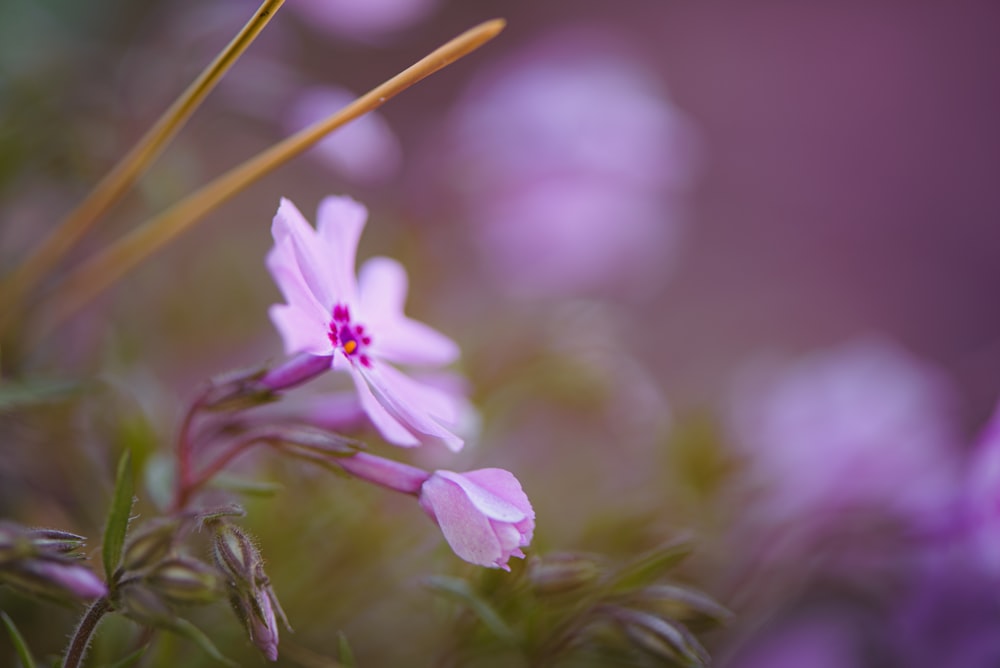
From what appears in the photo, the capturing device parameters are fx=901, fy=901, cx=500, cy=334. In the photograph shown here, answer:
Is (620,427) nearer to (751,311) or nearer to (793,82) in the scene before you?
(751,311)

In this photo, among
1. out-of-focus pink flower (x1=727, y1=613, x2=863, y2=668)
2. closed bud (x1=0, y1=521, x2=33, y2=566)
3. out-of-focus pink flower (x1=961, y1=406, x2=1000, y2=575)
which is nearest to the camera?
→ closed bud (x1=0, y1=521, x2=33, y2=566)

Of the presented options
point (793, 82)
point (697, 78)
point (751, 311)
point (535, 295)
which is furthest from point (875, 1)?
point (535, 295)

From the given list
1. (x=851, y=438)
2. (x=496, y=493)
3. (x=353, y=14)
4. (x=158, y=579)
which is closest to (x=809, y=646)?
(x=851, y=438)

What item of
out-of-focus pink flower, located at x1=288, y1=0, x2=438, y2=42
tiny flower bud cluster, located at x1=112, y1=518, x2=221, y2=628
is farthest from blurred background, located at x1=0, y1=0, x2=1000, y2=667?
tiny flower bud cluster, located at x1=112, y1=518, x2=221, y2=628

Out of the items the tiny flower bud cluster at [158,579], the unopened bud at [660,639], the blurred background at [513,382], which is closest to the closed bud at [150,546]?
the tiny flower bud cluster at [158,579]

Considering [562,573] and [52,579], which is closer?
[52,579]

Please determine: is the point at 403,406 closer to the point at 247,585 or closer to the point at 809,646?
the point at 247,585

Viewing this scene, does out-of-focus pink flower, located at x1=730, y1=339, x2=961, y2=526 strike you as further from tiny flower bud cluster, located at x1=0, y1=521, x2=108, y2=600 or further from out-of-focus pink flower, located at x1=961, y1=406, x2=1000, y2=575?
tiny flower bud cluster, located at x1=0, y1=521, x2=108, y2=600
